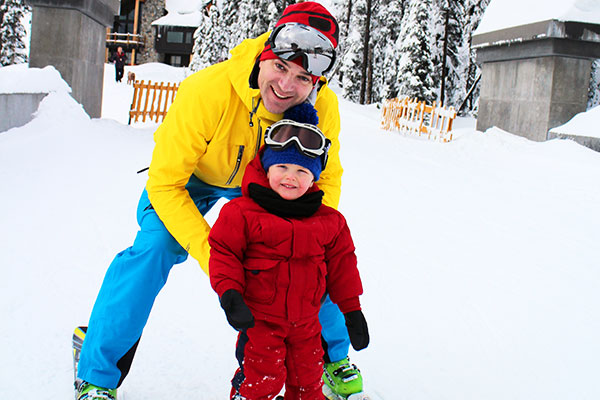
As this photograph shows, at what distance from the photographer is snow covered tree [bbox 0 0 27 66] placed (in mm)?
31438

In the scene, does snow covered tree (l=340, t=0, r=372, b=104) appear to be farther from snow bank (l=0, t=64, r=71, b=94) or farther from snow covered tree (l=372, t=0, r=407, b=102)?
snow bank (l=0, t=64, r=71, b=94)

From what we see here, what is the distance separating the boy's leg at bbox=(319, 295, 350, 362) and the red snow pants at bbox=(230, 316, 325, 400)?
300mm

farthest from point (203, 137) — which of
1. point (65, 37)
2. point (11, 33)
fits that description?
point (11, 33)

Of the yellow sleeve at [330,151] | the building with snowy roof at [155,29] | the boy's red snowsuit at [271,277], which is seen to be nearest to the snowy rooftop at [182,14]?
the building with snowy roof at [155,29]

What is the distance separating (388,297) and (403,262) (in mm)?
748

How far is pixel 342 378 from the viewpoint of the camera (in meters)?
2.40

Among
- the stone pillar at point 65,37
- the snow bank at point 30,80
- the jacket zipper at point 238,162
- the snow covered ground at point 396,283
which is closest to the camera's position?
the jacket zipper at point 238,162

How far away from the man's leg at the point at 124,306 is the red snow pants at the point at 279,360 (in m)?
0.45

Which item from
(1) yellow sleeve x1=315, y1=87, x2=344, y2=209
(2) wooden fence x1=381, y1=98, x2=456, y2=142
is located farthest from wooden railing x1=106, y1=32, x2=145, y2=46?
(1) yellow sleeve x1=315, y1=87, x2=344, y2=209

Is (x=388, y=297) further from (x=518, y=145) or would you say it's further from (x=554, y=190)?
(x=518, y=145)

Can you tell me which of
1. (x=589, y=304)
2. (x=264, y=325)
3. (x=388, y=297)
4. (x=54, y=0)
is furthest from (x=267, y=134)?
(x=54, y=0)

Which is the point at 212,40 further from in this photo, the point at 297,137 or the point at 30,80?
the point at 297,137

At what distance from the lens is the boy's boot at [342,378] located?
2.38 metres

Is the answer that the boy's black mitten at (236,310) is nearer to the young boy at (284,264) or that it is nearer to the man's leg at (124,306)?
the young boy at (284,264)
